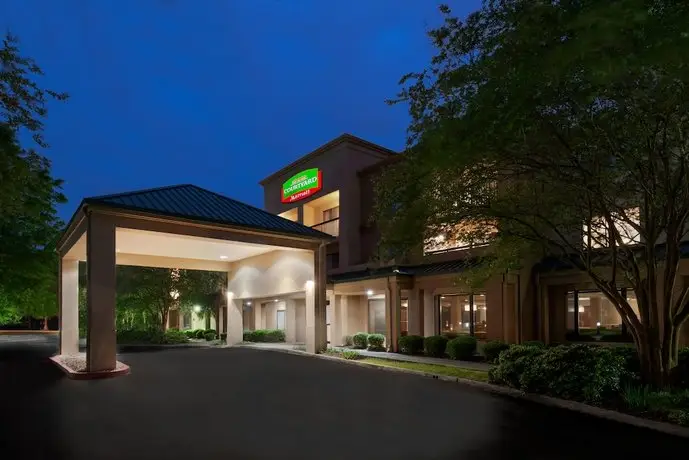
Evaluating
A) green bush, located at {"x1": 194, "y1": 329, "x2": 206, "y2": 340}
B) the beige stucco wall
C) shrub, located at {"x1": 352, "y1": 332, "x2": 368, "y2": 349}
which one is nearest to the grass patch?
Result: shrub, located at {"x1": 352, "y1": 332, "x2": 368, "y2": 349}

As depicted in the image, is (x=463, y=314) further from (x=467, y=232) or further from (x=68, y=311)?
(x=68, y=311)

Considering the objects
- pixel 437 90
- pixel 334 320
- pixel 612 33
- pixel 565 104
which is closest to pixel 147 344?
pixel 334 320

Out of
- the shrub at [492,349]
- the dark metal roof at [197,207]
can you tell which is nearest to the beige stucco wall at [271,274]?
the dark metal roof at [197,207]

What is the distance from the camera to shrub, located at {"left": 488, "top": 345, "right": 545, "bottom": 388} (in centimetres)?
1191

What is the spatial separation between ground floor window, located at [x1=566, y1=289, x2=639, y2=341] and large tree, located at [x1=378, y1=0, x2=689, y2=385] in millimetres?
6717

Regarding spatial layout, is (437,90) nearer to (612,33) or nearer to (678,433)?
(612,33)

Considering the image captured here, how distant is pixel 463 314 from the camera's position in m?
21.8

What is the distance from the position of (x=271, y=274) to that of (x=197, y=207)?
7004 millimetres

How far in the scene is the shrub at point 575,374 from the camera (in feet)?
33.3

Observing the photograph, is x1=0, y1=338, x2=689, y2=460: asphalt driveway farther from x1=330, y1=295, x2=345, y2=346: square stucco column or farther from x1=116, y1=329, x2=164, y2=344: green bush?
x1=116, y1=329, x2=164, y2=344: green bush

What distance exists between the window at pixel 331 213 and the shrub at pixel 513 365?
1964 centimetres

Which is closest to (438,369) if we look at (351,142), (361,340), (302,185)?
(361,340)

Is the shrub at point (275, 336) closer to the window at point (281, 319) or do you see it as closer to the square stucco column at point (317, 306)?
the window at point (281, 319)

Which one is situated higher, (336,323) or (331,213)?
(331,213)
